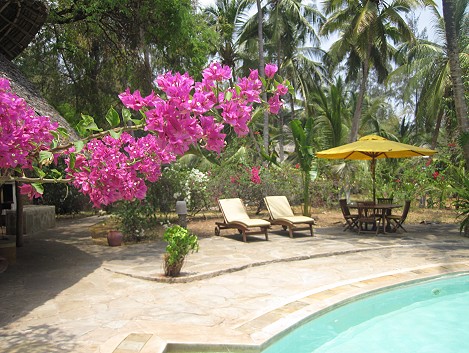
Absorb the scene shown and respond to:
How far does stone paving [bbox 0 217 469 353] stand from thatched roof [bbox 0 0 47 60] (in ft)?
15.6

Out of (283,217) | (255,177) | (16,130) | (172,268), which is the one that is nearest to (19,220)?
(172,268)

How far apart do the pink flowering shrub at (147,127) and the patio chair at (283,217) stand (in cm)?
748

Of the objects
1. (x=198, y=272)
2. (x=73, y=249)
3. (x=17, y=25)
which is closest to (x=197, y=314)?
(x=198, y=272)

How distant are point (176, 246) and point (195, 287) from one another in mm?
648

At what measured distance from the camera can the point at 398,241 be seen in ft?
32.7

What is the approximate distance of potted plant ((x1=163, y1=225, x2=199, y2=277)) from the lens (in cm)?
627

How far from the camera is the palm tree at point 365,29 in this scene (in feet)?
67.7

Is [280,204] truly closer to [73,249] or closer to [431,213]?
[73,249]

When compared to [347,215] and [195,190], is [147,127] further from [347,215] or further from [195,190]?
[195,190]

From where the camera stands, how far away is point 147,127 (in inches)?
95.5

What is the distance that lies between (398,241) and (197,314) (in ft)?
21.4

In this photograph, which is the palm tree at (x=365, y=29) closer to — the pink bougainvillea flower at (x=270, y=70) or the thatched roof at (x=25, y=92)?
the thatched roof at (x=25, y=92)

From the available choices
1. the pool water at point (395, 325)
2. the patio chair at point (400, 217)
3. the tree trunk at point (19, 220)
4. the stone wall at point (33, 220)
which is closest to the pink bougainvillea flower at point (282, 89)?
the pool water at point (395, 325)

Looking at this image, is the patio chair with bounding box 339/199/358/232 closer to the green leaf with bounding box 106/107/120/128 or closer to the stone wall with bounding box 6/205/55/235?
the stone wall with bounding box 6/205/55/235
